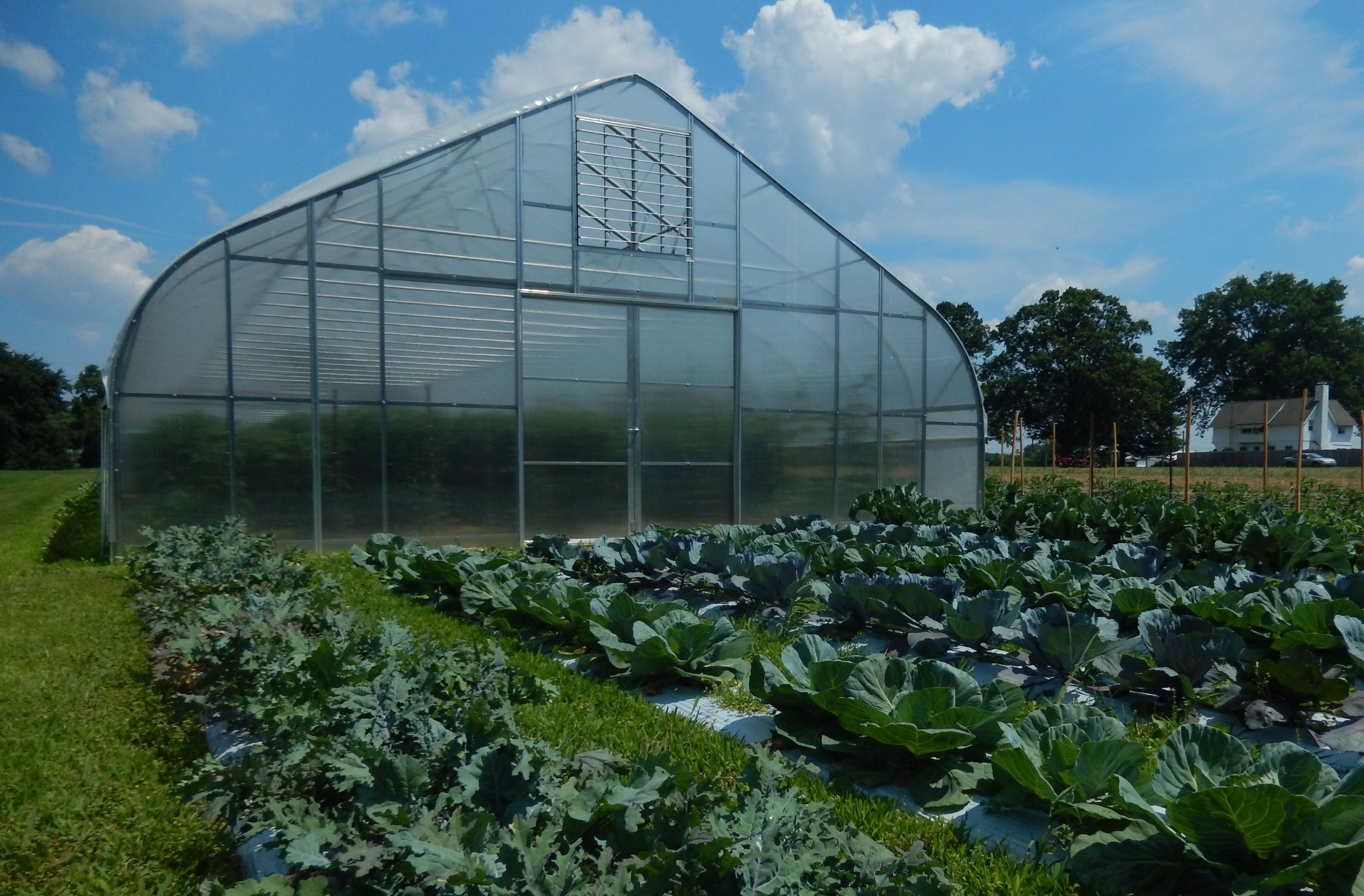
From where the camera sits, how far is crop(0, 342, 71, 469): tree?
140ft

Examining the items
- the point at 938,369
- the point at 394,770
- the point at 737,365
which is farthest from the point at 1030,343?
the point at 394,770

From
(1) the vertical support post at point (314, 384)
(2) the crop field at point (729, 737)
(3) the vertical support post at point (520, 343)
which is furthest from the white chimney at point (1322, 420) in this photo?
(1) the vertical support post at point (314, 384)

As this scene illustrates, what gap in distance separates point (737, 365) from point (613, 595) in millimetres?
6585

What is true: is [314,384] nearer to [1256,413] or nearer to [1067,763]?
[1067,763]

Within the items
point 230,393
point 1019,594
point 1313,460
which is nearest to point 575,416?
point 230,393

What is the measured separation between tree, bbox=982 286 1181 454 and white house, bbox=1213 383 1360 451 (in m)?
7.47

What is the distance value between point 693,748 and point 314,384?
23.5ft

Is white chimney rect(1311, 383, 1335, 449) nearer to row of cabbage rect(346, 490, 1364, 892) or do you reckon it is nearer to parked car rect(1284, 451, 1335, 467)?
parked car rect(1284, 451, 1335, 467)

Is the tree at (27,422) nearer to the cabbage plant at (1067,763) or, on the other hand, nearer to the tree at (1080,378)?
the tree at (1080,378)

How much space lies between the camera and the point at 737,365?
426 inches

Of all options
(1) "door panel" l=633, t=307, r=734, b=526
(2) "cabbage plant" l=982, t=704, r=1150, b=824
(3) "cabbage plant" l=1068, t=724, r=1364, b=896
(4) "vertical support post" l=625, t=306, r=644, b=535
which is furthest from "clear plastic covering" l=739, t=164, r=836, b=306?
(3) "cabbage plant" l=1068, t=724, r=1364, b=896

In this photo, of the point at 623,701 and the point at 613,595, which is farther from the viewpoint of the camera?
the point at 613,595

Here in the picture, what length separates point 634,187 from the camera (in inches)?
406

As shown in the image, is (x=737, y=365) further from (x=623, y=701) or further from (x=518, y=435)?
(x=623, y=701)
